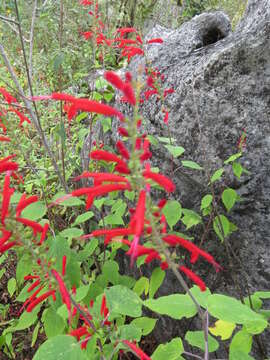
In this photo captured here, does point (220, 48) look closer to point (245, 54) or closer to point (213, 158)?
point (245, 54)

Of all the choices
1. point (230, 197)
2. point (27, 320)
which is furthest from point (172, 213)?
point (27, 320)

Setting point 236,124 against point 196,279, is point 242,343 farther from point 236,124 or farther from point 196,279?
point 236,124

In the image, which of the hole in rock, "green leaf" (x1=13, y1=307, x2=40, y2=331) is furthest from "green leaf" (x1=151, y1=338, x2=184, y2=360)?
the hole in rock

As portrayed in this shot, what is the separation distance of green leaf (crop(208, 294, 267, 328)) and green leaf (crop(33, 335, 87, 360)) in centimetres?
45

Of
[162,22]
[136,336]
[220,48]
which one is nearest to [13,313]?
[136,336]

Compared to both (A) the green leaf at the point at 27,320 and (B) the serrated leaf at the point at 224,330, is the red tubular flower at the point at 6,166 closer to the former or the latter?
(A) the green leaf at the point at 27,320

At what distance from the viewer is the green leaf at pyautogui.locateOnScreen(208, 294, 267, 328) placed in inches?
37.1

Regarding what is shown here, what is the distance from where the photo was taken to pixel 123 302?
1.19m

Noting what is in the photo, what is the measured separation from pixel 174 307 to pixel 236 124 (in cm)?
141

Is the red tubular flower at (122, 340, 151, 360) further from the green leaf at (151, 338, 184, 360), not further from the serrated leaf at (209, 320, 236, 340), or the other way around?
the serrated leaf at (209, 320, 236, 340)

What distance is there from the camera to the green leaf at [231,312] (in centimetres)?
94

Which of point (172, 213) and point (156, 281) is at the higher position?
point (172, 213)

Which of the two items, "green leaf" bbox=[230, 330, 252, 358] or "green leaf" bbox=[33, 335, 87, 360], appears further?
"green leaf" bbox=[230, 330, 252, 358]

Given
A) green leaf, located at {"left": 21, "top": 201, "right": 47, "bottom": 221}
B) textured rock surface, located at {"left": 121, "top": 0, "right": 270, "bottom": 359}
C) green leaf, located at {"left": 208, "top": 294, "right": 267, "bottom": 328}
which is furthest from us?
textured rock surface, located at {"left": 121, "top": 0, "right": 270, "bottom": 359}
